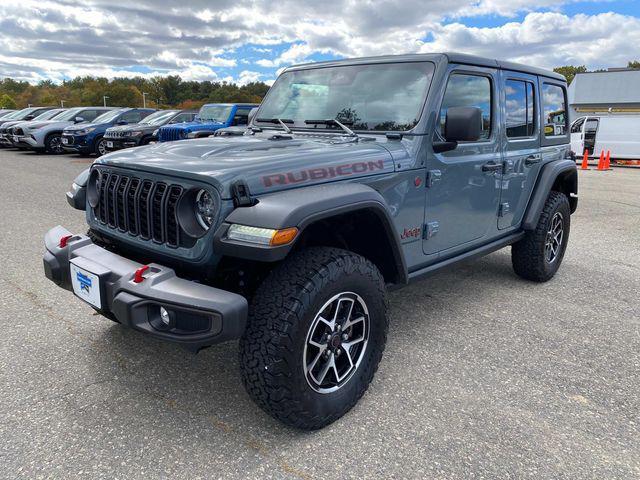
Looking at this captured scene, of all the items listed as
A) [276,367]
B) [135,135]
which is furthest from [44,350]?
[135,135]

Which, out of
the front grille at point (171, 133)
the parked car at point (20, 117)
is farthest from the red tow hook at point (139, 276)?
the parked car at point (20, 117)

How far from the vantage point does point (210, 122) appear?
13.4 metres

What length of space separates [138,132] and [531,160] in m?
12.1

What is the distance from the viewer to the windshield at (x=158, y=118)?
1493cm

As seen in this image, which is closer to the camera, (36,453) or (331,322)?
(36,453)

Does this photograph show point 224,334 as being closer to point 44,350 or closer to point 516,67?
point 44,350

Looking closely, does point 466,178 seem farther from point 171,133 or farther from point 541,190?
point 171,133

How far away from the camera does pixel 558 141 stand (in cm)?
468

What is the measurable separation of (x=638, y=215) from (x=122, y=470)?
8.87m

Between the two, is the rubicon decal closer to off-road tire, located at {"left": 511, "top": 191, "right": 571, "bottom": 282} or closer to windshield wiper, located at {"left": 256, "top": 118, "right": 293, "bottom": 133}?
windshield wiper, located at {"left": 256, "top": 118, "right": 293, "bottom": 133}

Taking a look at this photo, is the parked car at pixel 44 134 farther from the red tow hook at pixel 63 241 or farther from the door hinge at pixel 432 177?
the door hinge at pixel 432 177

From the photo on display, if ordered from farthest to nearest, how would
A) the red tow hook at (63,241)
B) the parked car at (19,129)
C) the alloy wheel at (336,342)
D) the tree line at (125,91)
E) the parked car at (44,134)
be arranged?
1. the tree line at (125,91)
2. the parked car at (19,129)
3. the parked car at (44,134)
4. the red tow hook at (63,241)
5. the alloy wheel at (336,342)

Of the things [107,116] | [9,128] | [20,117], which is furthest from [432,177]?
[20,117]

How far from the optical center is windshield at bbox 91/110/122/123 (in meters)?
16.1
